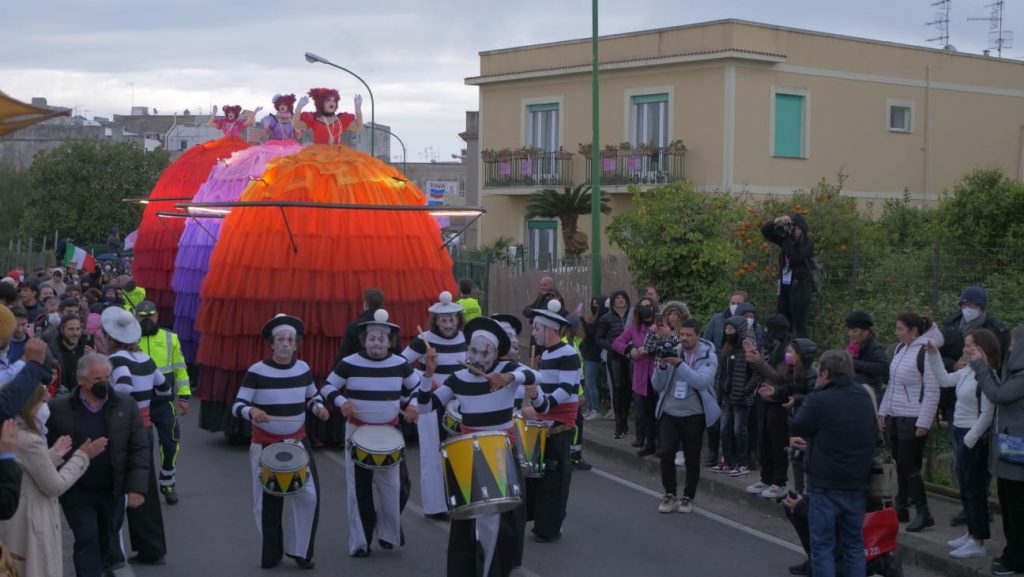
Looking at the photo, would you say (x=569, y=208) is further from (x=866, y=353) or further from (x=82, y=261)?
(x=866, y=353)

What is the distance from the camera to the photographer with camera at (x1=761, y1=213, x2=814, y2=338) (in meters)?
13.8

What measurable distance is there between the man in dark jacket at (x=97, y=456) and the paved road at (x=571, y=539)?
1.25 m

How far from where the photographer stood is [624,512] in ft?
37.9

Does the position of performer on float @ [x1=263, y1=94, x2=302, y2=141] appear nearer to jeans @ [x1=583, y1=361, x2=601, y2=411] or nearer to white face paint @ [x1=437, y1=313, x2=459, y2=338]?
jeans @ [x1=583, y1=361, x2=601, y2=411]

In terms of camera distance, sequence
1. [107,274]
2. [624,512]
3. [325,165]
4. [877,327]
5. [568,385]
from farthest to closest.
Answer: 1. [107,274]
2. [325,165]
3. [877,327]
4. [624,512]
5. [568,385]

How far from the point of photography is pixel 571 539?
10477mm

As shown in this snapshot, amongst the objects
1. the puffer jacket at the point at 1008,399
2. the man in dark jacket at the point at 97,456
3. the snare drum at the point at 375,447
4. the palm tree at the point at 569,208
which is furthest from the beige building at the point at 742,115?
the man in dark jacket at the point at 97,456

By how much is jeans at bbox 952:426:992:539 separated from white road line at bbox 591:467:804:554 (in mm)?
1362

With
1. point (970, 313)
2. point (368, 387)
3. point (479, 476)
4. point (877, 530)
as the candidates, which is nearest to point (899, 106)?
point (970, 313)

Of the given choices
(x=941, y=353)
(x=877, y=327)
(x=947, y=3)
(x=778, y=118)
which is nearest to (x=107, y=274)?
(x=778, y=118)

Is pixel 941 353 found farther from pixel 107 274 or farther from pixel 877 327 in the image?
pixel 107 274

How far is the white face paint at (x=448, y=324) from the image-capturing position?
11.3m

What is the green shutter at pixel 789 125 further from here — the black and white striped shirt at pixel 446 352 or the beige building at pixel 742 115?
the black and white striped shirt at pixel 446 352

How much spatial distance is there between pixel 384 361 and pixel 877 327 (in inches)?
249
